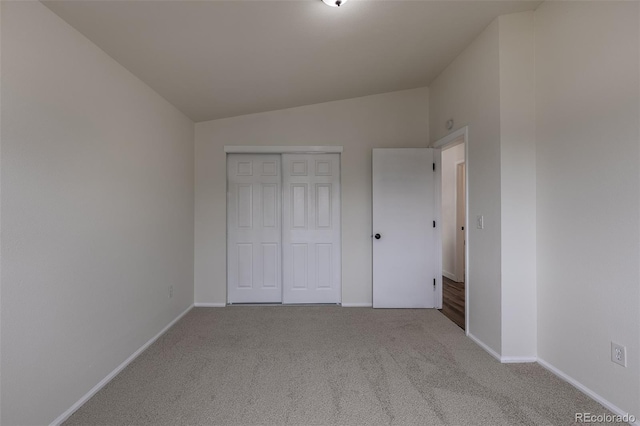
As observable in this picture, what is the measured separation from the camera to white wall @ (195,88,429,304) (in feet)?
11.8

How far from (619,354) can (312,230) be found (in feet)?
9.08

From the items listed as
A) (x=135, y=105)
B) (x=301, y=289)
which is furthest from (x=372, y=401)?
(x=135, y=105)

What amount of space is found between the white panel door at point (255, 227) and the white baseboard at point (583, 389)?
8.83 ft

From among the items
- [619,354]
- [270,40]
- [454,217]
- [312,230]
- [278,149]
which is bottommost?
[619,354]

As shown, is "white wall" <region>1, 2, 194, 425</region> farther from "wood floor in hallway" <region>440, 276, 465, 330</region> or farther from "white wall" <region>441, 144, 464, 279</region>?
"white wall" <region>441, 144, 464, 279</region>

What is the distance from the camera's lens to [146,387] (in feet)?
6.29

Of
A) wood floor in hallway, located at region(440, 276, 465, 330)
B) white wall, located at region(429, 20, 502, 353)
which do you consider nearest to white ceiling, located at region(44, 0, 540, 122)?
white wall, located at region(429, 20, 502, 353)

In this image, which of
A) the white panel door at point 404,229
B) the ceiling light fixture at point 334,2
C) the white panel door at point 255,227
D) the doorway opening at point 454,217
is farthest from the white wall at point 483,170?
the white panel door at point 255,227

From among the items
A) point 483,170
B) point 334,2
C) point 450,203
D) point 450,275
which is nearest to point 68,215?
Answer: point 334,2

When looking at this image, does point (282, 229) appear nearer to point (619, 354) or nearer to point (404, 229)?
point (404, 229)

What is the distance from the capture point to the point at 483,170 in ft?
7.91

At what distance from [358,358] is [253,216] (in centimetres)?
212

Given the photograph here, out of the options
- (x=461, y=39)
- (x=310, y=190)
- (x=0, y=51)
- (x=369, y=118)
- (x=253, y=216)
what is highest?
(x=461, y=39)

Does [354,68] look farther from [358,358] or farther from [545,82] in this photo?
[358,358]
